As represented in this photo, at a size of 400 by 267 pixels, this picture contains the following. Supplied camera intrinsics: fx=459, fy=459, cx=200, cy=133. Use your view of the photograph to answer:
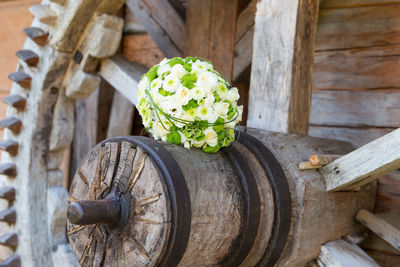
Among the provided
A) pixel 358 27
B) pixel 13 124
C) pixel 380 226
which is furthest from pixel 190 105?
pixel 13 124

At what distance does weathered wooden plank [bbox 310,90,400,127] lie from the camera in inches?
85.4

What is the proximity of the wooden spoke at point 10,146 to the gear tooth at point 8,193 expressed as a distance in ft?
0.64

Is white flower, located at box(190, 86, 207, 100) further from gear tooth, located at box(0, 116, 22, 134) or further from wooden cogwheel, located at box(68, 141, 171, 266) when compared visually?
gear tooth, located at box(0, 116, 22, 134)

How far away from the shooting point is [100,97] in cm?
344

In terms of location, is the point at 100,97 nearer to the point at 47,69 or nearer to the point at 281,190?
the point at 47,69

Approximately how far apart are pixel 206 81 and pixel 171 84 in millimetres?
104

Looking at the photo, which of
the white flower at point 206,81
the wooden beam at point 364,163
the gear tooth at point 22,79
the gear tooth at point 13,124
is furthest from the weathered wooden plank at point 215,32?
the white flower at point 206,81

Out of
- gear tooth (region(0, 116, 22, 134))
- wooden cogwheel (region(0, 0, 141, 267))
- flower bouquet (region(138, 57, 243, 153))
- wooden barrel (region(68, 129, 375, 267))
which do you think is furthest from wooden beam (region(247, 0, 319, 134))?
gear tooth (region(0, 116, 22, 134))

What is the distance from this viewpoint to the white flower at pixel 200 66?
4.52 ft

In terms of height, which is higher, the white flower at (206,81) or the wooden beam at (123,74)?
the wooden beam at (123,74)

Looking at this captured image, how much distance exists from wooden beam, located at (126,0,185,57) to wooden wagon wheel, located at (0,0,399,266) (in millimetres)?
506

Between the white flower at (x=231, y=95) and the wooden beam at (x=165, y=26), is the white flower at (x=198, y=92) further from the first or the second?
the wooden beam at (x=165, y=26)

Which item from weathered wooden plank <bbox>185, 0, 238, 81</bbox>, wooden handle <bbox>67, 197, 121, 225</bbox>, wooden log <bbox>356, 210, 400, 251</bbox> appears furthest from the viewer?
weathered wooden plank <bbox>185, 0, 238, 81</bbox>

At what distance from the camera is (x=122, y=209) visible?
1225 mm
